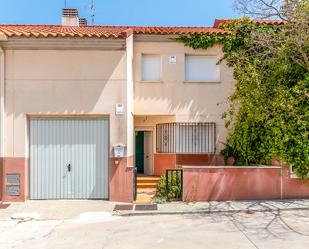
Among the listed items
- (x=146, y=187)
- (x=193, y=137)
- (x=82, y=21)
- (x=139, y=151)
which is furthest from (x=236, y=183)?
(x=82, y=21)

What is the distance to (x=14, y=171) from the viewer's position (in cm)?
1184

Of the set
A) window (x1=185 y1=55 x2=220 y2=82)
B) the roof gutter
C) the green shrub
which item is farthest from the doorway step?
the roof gutter

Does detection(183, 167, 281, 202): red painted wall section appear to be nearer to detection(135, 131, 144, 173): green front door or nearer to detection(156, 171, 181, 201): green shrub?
detection(156, 171, 181, 201): green shrub

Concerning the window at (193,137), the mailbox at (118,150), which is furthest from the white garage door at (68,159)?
the window at (193,137)

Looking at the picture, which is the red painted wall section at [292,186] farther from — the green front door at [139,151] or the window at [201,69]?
the green front door at [139,151]

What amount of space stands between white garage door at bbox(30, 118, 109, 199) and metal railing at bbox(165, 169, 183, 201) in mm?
2099

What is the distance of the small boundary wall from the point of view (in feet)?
38.9

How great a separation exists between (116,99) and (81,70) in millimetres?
1575

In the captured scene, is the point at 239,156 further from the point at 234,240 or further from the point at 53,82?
the point at 53,82

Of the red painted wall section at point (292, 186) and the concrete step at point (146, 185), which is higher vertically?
the red painted wall section at point (292, 186)

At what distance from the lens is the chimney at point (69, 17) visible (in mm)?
18203

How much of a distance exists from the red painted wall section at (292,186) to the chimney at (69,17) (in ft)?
41.3

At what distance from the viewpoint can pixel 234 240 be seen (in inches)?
301

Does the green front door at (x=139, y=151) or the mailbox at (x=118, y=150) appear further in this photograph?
the green front door at (x=139, y=151)
